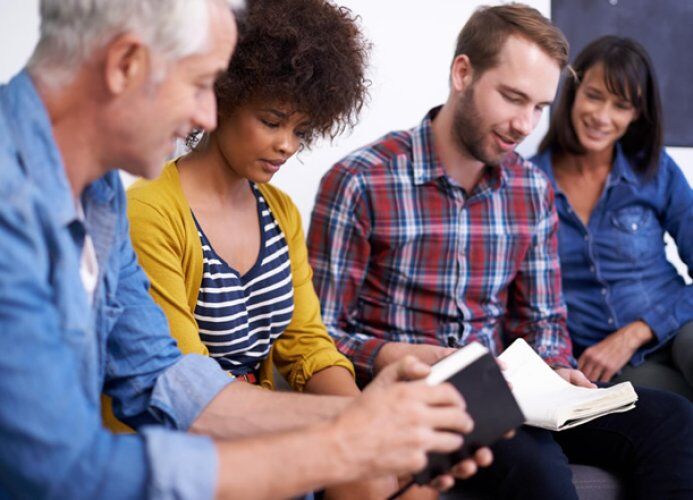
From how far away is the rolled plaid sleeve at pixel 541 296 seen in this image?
2037 mm

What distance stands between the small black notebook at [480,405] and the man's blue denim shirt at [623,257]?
1.28 m

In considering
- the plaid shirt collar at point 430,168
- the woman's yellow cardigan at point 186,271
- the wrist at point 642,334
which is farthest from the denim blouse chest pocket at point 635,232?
the woman's yellow cardigan at point 186,271

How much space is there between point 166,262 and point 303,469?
584mm

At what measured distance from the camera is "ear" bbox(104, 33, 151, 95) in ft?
2.95

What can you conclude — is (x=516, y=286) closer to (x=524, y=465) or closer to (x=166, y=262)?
(x=524, y=465)

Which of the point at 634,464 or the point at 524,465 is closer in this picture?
the point at 524,465

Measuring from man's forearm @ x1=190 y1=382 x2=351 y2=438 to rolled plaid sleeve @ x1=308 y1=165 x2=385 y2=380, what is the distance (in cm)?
61

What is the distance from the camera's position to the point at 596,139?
2.33 m

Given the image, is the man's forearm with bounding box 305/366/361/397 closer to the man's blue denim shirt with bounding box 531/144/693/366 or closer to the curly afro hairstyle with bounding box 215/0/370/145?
the curly afro hairstyle with bounding box 215/0/370/145

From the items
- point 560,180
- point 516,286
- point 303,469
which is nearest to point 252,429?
point 303,469

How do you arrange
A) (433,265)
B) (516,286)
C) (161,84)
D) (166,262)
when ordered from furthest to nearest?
(516,286), (433,265), (166,262), (161,84)

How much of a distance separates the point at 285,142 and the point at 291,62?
134mm

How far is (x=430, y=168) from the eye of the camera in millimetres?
1952

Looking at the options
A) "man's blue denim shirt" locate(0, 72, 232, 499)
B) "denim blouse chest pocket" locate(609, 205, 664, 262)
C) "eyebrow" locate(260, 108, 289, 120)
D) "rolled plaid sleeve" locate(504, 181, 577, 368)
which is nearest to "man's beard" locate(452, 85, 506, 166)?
"rolled plaid sleeve" locate(504, 181, 577, 368)
